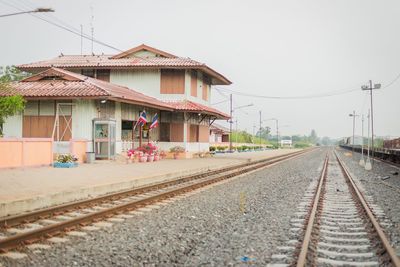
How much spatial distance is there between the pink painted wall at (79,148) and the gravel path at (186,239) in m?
11.3

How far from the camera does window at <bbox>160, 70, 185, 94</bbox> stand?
31250 mm

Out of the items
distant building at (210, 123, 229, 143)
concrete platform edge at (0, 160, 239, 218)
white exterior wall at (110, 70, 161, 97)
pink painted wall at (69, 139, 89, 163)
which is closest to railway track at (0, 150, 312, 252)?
concrete platform edge at (0, 160, 239, 218)

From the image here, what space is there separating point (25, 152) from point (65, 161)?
2.10 metres

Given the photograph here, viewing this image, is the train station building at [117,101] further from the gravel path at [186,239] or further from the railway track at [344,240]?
the railway track at [344,240]

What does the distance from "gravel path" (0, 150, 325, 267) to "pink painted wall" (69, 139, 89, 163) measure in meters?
11.3

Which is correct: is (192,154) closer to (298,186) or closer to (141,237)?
(298,186)

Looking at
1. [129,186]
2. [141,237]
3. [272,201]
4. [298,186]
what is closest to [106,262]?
[141,237]

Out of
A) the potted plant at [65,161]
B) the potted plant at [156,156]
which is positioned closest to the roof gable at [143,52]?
the potted plant at [156,156]

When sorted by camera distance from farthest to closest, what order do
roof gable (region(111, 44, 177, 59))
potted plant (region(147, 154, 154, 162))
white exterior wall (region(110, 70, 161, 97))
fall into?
1. roof gable (region(111, 44, 177, 59))
2. white exterior wall (region(110, 70, 161, 97))
3. potted plant (region(147, 154, 154, 162))

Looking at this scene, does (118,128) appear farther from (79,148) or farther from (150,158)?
(79,148)

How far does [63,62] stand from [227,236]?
29.9 m

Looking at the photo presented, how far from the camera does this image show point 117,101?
23.7m

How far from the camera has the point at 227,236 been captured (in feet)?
23.3

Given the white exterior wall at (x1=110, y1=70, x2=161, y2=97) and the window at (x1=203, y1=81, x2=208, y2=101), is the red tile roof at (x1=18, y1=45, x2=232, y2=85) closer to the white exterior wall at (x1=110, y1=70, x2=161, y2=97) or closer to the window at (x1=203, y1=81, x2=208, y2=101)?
the white exterior wall at (x1=110, y1=70, x2=161, y2=97)
